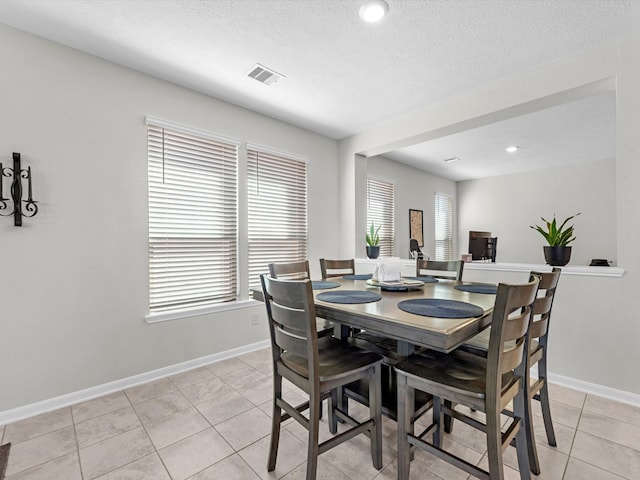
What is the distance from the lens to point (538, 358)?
169 centimetres

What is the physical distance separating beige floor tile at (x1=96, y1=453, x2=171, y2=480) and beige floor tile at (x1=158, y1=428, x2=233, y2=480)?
34mm

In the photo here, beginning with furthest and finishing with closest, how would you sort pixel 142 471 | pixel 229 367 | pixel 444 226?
pixel 444 226 < pixel 229 367 < pixel 142 471

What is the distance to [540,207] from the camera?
6207 mm

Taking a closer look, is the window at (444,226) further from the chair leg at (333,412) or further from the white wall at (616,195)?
the chair leg at (333,412)

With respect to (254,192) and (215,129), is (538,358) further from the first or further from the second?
(215,129)

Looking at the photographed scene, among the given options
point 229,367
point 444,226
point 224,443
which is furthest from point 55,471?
point 444,226

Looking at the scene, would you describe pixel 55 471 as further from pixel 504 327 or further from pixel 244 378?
pixel 504 327

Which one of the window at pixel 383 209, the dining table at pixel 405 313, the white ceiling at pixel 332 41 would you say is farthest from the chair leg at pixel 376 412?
the window at pixel 383 209

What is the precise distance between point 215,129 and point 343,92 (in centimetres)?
137

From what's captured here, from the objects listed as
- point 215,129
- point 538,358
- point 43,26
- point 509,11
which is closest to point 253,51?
point 215,129

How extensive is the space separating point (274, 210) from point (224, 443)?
2.42 metres

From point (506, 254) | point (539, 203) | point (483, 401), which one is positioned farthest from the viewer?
point (506, 254)

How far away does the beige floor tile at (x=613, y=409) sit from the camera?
205cm

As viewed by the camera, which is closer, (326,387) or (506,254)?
(326,387)
